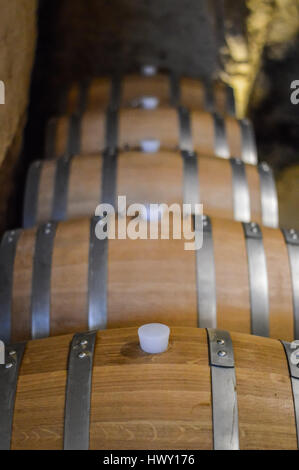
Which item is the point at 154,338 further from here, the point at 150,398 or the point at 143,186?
the point at 143,186

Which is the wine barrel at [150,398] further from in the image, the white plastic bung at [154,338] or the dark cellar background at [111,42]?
the dark cellar background at [111,42]

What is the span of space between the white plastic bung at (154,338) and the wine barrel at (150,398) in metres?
0.02

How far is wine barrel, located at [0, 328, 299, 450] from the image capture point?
3.93 feet

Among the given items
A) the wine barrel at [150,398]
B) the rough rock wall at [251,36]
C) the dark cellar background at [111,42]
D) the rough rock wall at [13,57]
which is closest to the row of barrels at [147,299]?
the wine barrel at [150,398]

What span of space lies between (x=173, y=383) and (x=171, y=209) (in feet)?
3.91

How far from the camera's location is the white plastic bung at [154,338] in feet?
4.31

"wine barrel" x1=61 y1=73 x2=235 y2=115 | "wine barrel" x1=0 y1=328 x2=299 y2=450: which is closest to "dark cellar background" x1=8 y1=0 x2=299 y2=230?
"wine barrel" x1=61 y1=73 x2=235 y2=115

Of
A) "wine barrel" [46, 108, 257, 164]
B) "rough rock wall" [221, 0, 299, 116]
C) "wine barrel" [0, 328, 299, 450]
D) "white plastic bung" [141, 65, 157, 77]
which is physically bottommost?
"wine barrel" [0, 328, 299, 450]

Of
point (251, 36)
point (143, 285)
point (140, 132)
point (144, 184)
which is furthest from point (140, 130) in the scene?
point (251, 36)

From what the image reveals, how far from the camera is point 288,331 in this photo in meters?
1.88

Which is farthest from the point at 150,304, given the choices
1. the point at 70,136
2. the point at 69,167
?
the point at 70,136

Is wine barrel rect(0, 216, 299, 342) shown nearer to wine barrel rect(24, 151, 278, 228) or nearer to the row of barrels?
the row of barrels

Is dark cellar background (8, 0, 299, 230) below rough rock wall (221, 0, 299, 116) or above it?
below

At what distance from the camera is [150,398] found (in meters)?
1.24
